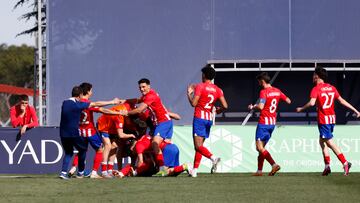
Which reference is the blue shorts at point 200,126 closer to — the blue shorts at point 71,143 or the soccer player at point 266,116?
the soccer player at point 266,116

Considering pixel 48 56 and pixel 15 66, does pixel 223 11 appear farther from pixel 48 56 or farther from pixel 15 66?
pixel 15 66

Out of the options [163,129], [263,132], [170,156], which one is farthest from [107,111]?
[263,132]

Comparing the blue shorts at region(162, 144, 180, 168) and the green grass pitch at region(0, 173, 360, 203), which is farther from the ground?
the green grass pitch at region(0, 173, 360, 203)

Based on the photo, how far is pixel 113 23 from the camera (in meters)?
32.3

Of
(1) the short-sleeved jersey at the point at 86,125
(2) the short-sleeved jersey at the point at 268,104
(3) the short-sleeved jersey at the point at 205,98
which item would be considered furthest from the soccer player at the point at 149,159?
(2) the short-sleeved jersey at the point at 268,104

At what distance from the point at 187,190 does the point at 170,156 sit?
5432mm

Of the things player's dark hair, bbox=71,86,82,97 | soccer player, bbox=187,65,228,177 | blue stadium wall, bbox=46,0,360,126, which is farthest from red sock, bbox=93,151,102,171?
blue stadium wall, bbox=46,0,360,126

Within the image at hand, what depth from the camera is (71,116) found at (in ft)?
57.3

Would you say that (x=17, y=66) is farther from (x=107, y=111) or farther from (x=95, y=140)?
(x=107, y=111)

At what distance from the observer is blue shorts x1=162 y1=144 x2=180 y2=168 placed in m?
19.3

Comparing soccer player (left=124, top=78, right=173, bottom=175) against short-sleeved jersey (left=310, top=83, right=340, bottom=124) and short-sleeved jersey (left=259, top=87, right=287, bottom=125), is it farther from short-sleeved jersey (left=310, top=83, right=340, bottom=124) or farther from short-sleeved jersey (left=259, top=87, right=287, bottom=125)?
short-sleeved jersey (left=310, top=83, right=340, bottom=124)

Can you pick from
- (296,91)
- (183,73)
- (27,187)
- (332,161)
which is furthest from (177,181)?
(296,91)

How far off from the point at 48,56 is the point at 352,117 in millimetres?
10150

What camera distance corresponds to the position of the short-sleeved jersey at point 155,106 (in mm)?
18047
